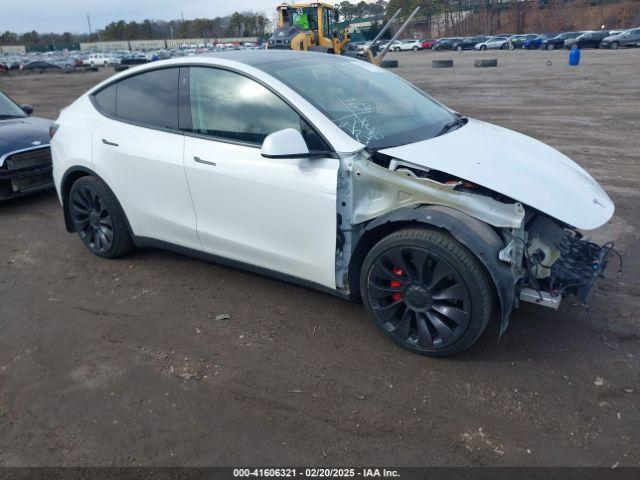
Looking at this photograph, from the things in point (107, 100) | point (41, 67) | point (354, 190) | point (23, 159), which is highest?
point (107, 100)

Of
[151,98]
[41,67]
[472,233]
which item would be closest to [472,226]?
[472,233]

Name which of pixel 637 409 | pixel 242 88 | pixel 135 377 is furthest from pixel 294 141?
pixel 637 409

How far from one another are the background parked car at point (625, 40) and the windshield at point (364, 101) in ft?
141

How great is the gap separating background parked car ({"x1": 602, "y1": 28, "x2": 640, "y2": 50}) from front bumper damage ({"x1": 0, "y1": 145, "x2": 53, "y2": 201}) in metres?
43.6

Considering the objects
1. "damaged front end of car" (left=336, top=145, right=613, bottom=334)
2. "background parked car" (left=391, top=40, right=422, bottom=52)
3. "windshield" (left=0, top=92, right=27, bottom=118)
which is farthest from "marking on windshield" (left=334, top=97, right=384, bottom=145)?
"background parked car" (left=391, top=40, right=422, bottom=52)

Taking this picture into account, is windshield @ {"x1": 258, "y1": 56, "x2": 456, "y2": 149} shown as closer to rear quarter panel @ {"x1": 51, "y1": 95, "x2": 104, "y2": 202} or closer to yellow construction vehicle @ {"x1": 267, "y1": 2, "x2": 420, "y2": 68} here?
rear quarter panel @ {"x1": 51, "y1": 95, "x2": 104, "y2": 202}

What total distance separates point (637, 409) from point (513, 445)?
747 mm

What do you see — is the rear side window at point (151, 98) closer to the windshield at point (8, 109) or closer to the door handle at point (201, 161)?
the door handle at point (201, 161)

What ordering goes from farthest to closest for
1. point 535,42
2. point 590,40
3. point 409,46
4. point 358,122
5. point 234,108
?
1. point 409,46
2. point 535,42
3. point 590,40
4. point 234,108
5. point 358,122

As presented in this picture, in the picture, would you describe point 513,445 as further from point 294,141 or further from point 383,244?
point 294,141

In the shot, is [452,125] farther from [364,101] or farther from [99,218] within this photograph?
[99,218]

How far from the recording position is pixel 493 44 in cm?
5269

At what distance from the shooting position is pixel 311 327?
369 cm

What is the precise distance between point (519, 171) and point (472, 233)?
64 centimetres
